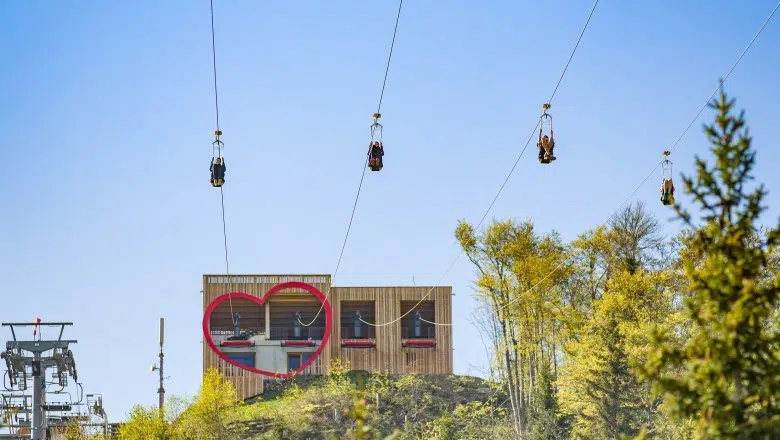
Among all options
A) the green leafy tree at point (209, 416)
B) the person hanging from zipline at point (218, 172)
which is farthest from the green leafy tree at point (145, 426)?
the person hanging from zipline at point (218, 172)

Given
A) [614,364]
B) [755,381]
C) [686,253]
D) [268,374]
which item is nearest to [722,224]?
[755,381]

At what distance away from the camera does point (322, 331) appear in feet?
274

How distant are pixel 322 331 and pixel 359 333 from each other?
2088 mm

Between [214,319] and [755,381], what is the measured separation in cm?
7217

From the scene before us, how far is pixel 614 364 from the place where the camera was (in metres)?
60.9

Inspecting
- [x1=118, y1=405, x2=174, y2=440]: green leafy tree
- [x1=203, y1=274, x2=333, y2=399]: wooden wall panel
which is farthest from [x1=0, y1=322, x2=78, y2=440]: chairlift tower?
[x1=203, y1=274, x2=333, y2=399]: wooden wall panel

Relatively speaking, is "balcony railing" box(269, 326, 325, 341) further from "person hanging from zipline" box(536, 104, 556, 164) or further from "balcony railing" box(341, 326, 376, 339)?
"person hanging from zipline" box(536, 104, 556, 164)

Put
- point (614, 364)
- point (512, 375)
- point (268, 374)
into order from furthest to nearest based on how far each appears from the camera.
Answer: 1. point (268, 374)
2. point (512, 375)
3. point (614, 364)

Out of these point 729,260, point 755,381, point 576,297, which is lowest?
point 755,381

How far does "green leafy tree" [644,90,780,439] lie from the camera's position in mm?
12961

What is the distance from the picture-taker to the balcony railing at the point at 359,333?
83.2 m

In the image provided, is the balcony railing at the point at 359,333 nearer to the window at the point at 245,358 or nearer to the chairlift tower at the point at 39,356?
the window at the point at 245,358

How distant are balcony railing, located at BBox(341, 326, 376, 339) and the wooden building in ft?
0.18

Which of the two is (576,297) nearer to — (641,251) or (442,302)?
(641,251)
